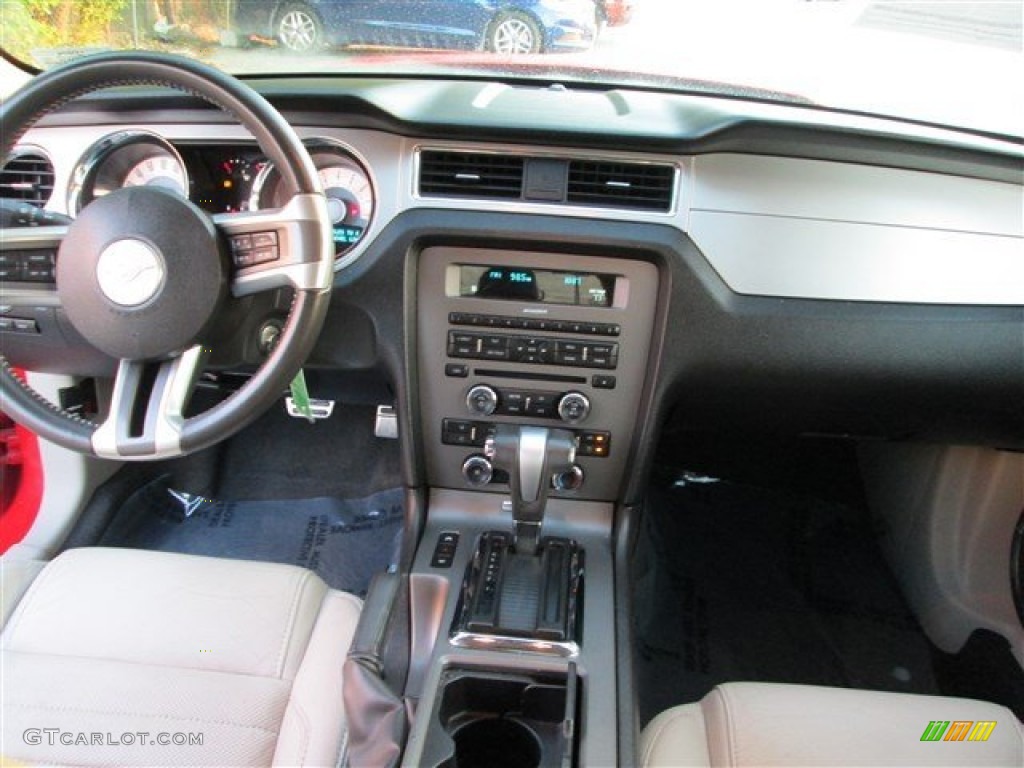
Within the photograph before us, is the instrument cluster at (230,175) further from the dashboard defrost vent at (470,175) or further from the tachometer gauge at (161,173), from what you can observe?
the dashboard defrost vent at (470,175)

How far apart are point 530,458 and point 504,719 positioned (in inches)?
17.3

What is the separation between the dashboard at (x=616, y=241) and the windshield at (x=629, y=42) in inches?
3.6

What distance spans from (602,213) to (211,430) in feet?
2.51

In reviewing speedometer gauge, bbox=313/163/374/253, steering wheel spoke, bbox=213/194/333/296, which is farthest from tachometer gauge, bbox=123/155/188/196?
steering wheel spoke, bbox=213/194/333/296

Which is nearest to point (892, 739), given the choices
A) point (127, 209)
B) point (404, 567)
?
point (404, 567)

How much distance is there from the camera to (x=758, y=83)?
1.73m

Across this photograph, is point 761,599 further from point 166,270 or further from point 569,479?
point 166,270

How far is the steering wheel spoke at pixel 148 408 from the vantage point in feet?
4.02

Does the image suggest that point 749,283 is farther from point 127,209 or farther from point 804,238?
point 127,209

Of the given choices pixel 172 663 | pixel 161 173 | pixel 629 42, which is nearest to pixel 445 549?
pixel 172 663

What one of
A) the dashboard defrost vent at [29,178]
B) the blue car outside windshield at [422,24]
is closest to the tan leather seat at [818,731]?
the blue car outside windshield at [422,24]

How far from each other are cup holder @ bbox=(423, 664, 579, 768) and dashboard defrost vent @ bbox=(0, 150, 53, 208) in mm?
1207
